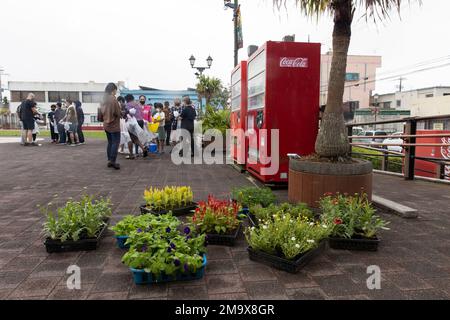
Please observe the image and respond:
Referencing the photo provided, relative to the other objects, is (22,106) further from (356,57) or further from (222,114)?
(356,57)

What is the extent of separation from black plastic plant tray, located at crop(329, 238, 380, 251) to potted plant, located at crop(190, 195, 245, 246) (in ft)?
3.16

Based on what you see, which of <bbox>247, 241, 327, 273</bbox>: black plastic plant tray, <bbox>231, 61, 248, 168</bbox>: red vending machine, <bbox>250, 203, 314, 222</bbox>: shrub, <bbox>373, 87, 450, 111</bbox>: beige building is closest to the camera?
<bbox>247, 241, 327, 273</bbox>: black plastic plant tray

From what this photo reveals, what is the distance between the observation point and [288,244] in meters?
2.84

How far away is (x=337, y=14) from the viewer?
4.50m


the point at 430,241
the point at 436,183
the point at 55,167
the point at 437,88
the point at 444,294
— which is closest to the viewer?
the point at 444,294

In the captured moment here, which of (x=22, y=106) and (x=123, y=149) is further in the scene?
(x=22, y=106)

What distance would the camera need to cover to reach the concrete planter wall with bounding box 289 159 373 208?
422cm

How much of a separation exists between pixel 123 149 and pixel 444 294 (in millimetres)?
11532

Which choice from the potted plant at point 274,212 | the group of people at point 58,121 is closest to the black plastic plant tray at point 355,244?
the potted plant at point 274,212

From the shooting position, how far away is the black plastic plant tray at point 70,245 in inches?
124

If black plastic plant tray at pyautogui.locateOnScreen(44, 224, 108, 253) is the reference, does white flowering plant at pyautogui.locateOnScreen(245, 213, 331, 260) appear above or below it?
above

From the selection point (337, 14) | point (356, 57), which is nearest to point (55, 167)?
point (337, 14)

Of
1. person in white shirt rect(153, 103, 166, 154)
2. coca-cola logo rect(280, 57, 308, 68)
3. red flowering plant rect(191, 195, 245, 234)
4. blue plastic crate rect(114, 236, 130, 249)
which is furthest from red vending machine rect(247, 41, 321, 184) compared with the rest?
person in white shirt rect(153, 103, 166, 154)

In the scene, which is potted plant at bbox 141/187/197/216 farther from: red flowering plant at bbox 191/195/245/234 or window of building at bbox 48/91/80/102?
window of building at bbox 48/91/80/102
